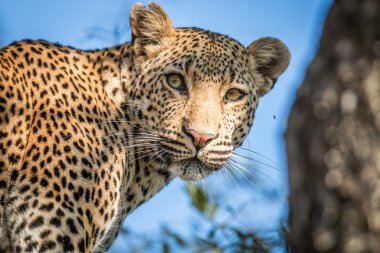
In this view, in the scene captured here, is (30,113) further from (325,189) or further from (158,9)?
(325,189)

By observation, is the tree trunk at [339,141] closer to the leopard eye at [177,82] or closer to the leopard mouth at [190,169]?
the leopard mouth at [190,169]

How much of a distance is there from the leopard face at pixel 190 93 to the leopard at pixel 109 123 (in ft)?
0.05

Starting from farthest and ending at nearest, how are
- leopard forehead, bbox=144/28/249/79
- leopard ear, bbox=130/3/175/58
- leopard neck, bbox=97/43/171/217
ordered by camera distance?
leopard ear, bbox=130/3/175/58
leopard forehead, bbox=144/28/249/79
leopard neck, bbox=97/43/171/217

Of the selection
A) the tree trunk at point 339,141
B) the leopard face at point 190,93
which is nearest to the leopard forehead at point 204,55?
the leopard face at point 190,93

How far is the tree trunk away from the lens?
10.6ft

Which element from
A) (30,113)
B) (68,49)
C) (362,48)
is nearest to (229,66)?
(68,49)

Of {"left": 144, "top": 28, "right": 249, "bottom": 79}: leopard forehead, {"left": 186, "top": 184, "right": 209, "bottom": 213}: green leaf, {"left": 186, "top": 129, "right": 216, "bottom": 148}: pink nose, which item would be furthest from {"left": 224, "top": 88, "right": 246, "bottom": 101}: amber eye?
{"left": 186, "top": 184, "right": 209, "bottom": 213}: green leaf

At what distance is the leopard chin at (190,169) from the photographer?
7.86 metres

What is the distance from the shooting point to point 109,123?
318 inches

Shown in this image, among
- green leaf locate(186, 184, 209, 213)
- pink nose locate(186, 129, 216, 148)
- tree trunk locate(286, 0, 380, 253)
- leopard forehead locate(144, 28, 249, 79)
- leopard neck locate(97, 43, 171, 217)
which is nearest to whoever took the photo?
tree trunk locate(286, 0, 380, 253)

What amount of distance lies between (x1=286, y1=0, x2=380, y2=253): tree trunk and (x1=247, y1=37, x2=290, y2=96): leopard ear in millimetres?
5659

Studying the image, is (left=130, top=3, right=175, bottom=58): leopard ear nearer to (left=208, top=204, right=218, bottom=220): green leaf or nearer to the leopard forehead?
the leopard forehead

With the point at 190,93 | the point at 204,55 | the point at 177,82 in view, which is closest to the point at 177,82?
the point at 177,82

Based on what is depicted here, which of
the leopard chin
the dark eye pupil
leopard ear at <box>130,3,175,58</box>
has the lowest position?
the leopard chin
